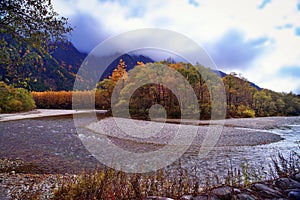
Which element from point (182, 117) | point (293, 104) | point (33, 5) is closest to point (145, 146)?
point (33, 5)

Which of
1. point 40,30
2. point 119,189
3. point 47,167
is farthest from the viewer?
point 47,167

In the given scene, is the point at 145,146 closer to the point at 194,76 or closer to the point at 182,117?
the point at 182,117

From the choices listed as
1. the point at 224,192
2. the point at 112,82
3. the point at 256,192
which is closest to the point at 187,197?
the point at 224,192

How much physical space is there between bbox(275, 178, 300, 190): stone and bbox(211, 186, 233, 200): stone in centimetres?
133

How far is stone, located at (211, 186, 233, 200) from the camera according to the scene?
3705mm

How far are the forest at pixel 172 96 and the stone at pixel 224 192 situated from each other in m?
28.1

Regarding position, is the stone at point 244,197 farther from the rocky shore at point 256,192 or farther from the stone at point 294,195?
the stone at point 294,195

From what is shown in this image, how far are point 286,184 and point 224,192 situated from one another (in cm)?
166

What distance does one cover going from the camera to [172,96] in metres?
34.7

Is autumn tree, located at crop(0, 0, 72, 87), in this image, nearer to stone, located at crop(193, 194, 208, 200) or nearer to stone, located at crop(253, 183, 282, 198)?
stone, located at crop(193, 194, 208, 200)

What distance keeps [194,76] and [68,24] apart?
32.3 meters

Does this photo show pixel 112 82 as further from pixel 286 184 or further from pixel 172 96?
pixel 286 184

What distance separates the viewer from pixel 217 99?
36281 millimetres

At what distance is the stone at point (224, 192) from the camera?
3.71 metres
